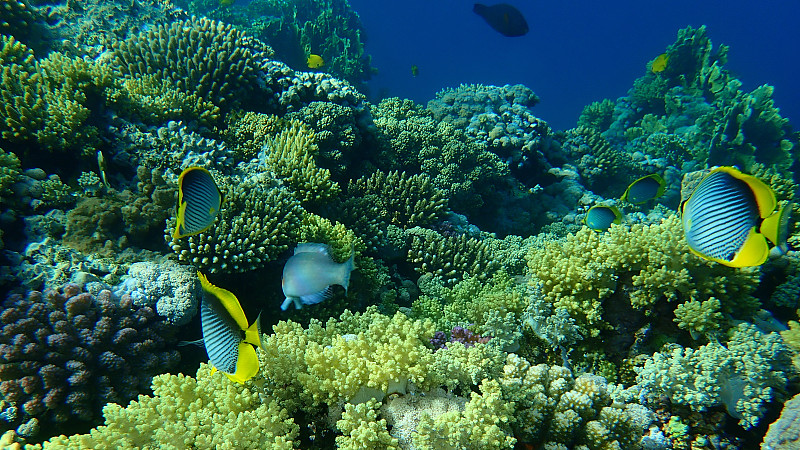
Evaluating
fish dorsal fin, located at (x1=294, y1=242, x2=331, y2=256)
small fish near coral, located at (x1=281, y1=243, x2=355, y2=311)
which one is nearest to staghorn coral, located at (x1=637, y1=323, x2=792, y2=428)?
small fish near coral, located at (x1=281, y1=243, x2=355, y2=311)

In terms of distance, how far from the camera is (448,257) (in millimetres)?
5426

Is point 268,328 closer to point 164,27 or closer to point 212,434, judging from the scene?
point 212,434

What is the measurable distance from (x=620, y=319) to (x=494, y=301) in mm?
1261

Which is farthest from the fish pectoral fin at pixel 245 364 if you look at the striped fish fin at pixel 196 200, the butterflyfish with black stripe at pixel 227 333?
the striped fish fin at pixel 196 200

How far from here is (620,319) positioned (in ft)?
12.3

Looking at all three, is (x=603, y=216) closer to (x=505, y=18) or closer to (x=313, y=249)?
(x=313, y=249)

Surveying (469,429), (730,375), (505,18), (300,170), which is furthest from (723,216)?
(505,18)

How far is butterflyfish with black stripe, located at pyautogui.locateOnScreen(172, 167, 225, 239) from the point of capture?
2393 millimetres

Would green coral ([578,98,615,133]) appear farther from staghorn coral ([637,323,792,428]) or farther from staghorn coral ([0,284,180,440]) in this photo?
staghorn coral ([0,284,180,440])

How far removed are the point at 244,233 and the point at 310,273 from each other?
177cm

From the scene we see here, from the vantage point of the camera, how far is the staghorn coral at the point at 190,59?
5707 millimetres

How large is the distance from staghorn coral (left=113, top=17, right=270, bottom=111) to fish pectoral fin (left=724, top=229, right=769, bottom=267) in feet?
21.0

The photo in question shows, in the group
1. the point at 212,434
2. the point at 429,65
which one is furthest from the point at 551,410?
the point at 429,65

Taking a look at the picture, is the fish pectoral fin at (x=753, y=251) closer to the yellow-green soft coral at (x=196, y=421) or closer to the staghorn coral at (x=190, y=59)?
the yellow-green soft coral at (x=196, y=421)
